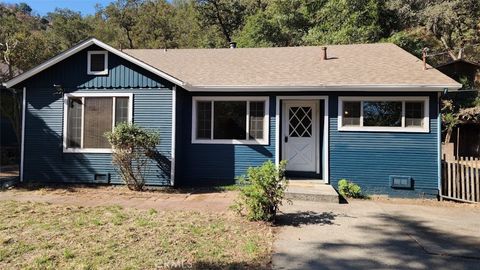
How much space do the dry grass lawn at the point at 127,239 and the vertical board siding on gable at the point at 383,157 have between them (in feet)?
13.5

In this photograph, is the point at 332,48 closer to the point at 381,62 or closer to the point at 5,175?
the point at 381,62

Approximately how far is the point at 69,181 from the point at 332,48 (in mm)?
9864

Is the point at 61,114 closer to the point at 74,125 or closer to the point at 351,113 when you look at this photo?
the point at 74,125

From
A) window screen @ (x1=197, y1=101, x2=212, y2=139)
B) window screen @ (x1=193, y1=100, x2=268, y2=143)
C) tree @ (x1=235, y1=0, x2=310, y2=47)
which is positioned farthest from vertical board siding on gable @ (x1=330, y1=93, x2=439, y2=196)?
tree @ (x1=235, y1=0, x2=310, y2=47)

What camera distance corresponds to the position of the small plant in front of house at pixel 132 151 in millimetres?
8859

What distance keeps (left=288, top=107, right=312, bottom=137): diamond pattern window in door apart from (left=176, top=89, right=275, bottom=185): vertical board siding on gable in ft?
2.85

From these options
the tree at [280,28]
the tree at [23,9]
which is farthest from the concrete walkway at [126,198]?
the tree at [23,9]

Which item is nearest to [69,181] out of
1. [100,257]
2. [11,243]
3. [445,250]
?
[11,243]

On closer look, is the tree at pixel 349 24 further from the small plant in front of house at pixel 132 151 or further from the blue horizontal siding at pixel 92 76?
the small plant in front of house at pixel 132 151

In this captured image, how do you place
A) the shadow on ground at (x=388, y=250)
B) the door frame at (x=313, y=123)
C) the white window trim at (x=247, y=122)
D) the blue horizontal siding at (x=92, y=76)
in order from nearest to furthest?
the shadow on ground at (x=388, y=250), the blue horizontal siding at (x=92, y=76), the white window trim at (x=247, y=122), the door frame at (x=313, y=123)

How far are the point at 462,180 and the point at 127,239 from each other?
7.82 m

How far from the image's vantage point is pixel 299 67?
11.0 metres

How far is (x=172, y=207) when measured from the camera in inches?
295

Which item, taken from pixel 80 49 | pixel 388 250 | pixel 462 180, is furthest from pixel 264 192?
pixel 80 49
